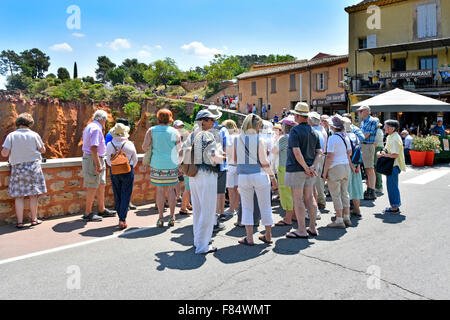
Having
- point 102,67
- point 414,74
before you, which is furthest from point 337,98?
point 102,67

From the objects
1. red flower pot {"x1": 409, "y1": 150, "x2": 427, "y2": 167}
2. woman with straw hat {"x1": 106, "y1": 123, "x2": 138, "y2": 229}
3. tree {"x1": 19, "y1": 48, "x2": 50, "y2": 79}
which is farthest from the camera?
tree {"x1": 19, "y1": 48, "x2": 50, "y2": 79}

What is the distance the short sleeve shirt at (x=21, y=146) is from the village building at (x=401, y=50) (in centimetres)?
2205

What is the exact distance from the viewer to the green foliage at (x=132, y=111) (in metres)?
49.5

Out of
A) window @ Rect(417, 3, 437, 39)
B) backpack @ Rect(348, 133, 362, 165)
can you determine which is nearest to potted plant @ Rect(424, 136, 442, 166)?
backpack @ Rect(348, 133, 362, 165)

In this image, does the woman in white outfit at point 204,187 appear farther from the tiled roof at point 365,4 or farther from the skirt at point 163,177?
the tiled roof at point 365,4

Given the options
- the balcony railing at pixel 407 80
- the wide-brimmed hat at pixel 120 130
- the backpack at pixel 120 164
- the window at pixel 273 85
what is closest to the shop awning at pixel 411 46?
the balcony railing at pixel 407 80

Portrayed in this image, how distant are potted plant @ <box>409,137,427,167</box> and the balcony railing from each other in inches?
418

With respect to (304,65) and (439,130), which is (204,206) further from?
(304,65)

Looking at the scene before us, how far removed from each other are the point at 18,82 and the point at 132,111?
45307 mm

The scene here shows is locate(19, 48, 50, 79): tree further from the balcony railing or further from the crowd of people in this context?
the crowd of people

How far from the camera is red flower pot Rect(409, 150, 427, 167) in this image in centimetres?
1255
